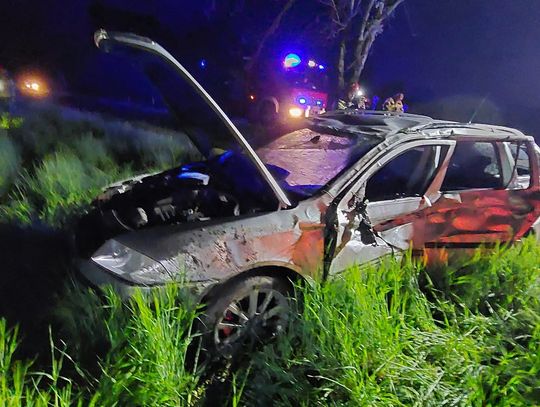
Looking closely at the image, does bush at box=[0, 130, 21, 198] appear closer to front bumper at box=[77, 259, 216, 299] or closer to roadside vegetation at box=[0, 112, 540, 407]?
roadside vegetation at box=[0, 112, 540, 407]

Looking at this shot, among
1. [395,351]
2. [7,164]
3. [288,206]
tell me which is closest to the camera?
[395,351]

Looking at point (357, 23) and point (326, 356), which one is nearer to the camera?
point (326, 356)

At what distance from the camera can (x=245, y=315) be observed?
275cm

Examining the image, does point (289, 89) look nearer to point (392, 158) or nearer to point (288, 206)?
point (392, 158)

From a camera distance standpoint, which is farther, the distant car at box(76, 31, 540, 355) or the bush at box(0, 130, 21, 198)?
the bush at box(0, 130, 21, 198)

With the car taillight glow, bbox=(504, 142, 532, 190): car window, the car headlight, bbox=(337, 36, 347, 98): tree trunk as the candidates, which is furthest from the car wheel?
bbox=(337, 36, 347, 98): tree trunk

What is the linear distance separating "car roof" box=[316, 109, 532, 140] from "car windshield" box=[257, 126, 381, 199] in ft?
0.54

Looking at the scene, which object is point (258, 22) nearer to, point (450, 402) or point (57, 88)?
point (57, 88)

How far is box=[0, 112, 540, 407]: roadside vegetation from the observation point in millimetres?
2146

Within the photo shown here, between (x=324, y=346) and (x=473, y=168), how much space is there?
95.5 inches

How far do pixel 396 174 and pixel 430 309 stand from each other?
1056 millimetres

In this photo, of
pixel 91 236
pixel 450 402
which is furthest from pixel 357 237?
pixel 91 236

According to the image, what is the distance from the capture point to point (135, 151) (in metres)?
6.86

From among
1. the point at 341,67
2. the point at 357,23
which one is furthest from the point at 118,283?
the point at 357,23
